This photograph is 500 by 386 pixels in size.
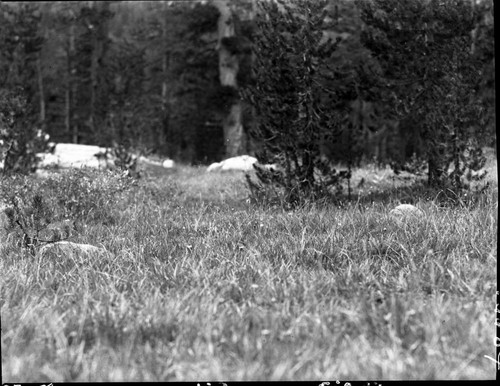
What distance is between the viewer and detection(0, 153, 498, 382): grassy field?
2.60 metres

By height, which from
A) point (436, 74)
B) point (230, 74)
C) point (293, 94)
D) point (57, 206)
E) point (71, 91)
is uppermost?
point (230, 74)

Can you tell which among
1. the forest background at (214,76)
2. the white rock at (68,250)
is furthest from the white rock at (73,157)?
the white rock at (68,250)

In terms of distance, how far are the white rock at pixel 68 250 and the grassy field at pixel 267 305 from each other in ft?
0.45

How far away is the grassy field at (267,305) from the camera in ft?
8.52

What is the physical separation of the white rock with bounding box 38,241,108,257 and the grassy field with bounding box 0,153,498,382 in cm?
14

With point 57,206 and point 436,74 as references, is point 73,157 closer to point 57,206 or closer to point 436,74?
point 57,206

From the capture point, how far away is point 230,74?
23609 mm

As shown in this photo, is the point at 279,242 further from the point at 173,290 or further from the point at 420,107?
the point at 420,107

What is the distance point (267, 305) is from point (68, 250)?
2.55 m

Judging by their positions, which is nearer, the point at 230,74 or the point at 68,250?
the point at 68,250

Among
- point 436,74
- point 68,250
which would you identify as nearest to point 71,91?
point 436,74

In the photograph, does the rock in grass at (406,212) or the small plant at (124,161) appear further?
the small plant at (124,161)

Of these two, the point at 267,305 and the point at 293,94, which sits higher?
the point at 293,94

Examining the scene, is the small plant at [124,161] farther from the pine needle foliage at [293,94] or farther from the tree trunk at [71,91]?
the tree trunk at [71,91]
